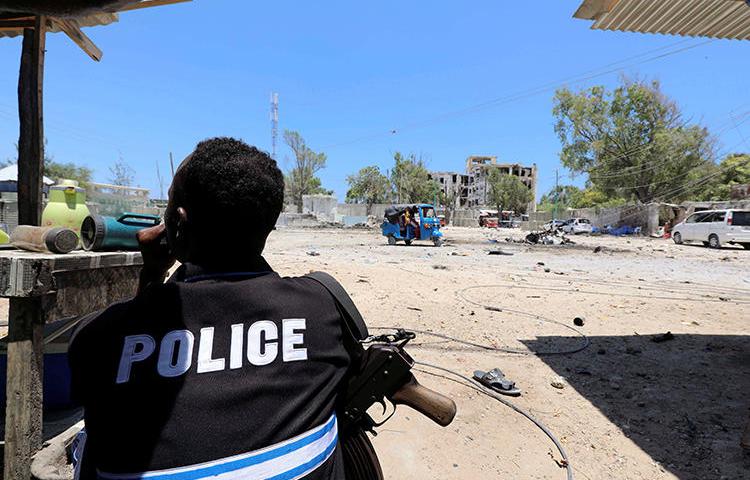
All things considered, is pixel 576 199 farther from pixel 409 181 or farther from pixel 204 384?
pixel 204 384

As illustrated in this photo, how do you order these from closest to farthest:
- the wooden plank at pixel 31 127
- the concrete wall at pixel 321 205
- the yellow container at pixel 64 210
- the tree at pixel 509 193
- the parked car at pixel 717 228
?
1. the yellow container at pixel 64 210
2. the wooden plank at pixel 31 127
3. the parked car at pixel 717 228
4. the concrete wall at pixel 321 205
5. the tree at pixel 509 193

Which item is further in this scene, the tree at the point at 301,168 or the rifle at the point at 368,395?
the tree at the point at 301,168

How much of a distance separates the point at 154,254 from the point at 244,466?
2.51ft

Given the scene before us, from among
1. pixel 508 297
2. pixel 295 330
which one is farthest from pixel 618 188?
pixel 295 330

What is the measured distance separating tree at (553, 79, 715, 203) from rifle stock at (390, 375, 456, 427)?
125 ft

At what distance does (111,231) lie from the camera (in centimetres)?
191

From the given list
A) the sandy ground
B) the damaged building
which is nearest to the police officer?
the sandy ground

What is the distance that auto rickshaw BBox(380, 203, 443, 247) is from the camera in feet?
59.1

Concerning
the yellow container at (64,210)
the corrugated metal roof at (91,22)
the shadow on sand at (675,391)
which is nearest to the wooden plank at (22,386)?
the yellow container at (64,210)

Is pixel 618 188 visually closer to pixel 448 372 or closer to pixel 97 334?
pixel 448 372

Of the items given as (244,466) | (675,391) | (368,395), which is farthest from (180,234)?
(675,391)

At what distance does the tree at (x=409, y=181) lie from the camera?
53938 mm

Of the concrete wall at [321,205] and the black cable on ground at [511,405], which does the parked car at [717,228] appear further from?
the concrete wall at [321,205]

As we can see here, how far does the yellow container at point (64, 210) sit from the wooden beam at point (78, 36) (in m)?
1.59
